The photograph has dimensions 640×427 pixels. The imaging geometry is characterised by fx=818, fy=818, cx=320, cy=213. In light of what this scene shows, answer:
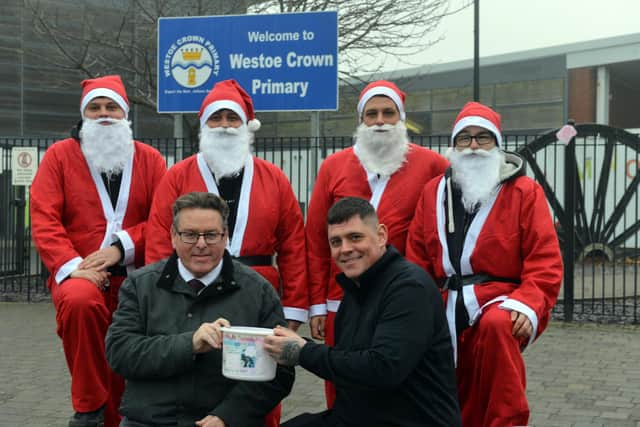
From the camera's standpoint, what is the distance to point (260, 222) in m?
4.54

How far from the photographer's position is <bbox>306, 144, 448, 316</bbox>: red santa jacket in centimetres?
457

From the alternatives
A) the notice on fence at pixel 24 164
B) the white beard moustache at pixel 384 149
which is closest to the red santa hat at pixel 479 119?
the white beard moustache at pixel 384 149

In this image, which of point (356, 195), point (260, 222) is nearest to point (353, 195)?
point (356, 195)

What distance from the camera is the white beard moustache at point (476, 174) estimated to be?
4184 mm

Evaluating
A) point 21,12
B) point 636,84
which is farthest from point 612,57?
point 21,12

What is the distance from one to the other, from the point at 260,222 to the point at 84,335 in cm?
112

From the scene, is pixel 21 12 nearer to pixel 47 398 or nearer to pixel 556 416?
pixel 47 398

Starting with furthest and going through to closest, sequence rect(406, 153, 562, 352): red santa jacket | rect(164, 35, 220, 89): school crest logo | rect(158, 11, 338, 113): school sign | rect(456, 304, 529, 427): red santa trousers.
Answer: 1. rect(164, 35, 220, 89): school crest logo
2. rect(158, 11, 338, 113): school sign
3. rect(406, 153, 562, 352): red santa jacket
4. rect(456, 304, 529, 427): red santa trousers

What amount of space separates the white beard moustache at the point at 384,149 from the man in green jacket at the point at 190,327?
1.32 m

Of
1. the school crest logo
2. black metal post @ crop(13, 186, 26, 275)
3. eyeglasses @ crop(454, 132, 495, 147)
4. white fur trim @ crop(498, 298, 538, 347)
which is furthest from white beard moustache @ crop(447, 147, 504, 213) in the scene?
black metal post @ crop(13, 186, 26, 275)

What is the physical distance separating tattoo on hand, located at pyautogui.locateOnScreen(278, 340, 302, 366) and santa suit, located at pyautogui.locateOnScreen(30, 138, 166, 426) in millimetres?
1584

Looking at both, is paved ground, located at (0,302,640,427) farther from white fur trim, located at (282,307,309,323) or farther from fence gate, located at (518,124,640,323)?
white fur trim, located at (282,307,309,323)

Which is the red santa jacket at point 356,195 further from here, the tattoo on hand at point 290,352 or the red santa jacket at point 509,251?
the tattoo on hand at point 290,352

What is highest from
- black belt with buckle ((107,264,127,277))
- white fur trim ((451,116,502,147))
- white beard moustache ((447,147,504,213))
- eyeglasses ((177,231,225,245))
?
white fur trim ((451,116,502,147))
